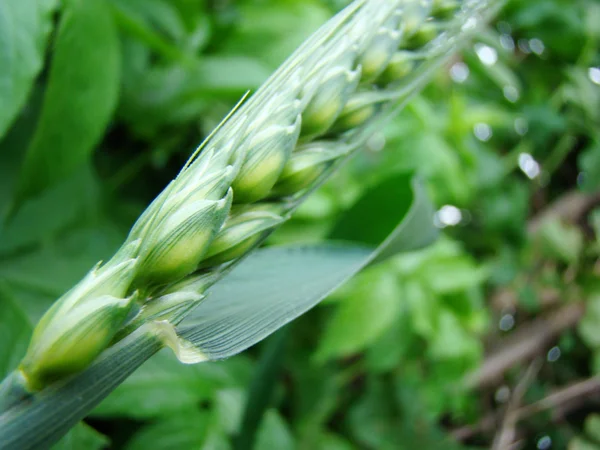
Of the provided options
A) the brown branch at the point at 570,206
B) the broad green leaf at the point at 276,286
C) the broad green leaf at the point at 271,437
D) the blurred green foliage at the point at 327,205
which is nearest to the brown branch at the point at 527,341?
the blurred green foliage at the point at 327,205

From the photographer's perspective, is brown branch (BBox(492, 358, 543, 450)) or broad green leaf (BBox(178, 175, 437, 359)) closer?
broad green leaf (BBox(178, 175, 437, 359))

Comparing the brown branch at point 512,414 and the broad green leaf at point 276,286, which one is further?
the brown branch at point 512,414

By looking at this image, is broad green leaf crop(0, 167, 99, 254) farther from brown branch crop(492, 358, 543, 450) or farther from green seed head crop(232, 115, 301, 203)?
brown branch crop(492, 358, 543, 450)

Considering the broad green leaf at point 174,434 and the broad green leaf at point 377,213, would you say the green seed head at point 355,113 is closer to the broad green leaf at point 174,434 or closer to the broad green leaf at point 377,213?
the broad green leaf at point 377,213

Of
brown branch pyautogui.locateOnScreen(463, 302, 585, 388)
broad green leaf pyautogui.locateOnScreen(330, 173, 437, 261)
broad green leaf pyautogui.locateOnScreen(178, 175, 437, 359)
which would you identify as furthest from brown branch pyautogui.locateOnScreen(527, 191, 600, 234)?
broad green leaf pyautogui.locateOnScreen(178, 175, 437, 359)

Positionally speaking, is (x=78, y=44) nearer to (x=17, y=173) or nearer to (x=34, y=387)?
(x=17, y=173)

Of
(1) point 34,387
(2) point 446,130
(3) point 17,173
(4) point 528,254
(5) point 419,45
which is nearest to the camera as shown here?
(1) point 34,387

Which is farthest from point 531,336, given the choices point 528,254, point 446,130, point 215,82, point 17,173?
point 17,173

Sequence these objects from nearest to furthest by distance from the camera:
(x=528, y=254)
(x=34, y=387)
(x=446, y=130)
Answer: (x=34, y=387) → (x=446, y=130) → (x=528, y=254)
